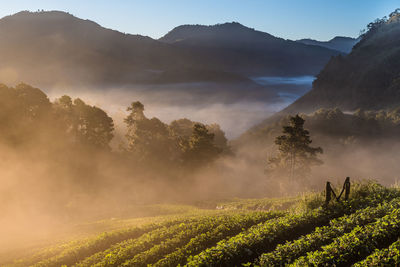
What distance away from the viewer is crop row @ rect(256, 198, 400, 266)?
12.9m

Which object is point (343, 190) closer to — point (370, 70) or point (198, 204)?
point (198, 204)

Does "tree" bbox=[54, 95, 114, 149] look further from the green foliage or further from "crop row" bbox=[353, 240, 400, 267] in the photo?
"crop row" bbox=[353, 240, 400, 267]

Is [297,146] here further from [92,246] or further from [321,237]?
[321,237]

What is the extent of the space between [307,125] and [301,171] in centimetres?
4797

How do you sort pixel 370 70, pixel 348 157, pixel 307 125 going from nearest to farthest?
pixel 348 157 < pixel 307 125 < pixel 370 70

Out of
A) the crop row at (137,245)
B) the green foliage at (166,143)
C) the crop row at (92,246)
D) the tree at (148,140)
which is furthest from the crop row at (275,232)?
the tree at (148,140)

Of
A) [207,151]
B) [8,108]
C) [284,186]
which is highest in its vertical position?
[8,108]

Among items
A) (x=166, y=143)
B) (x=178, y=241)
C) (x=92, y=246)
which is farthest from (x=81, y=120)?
(x=178, y=241)

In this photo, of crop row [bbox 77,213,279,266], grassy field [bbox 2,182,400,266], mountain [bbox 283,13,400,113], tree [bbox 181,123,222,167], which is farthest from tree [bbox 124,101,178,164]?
mountain [bbox 283,13,400,113]

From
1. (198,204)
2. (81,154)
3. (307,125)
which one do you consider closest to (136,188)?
(81,154)

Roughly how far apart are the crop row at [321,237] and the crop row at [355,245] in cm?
65

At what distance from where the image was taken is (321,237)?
14.0 metres

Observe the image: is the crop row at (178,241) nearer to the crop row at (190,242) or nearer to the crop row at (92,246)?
the crop row at (190,242)

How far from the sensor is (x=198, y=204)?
49750 mm
